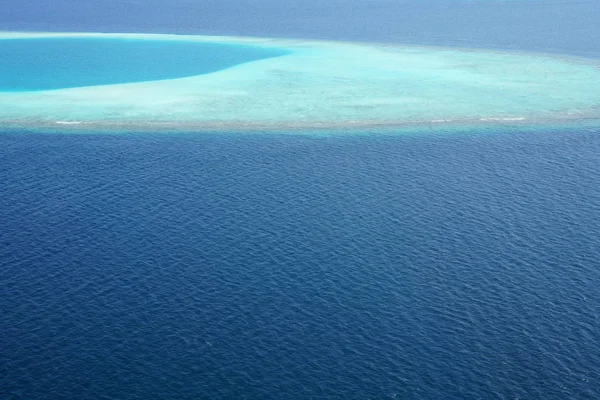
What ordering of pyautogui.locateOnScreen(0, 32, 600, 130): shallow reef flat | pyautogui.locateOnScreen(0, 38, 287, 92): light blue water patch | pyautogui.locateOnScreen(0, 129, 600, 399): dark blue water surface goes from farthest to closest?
1. pyautogui.locateOnScreen(0, 38, 287, 92): light blue water patch
2. pyautogui.locateOnScreen(0, 32, 600, 130): shallow reef flat
3. pyautogui.locateOnScreen(0, 129, 600, 399): dark blue water surface

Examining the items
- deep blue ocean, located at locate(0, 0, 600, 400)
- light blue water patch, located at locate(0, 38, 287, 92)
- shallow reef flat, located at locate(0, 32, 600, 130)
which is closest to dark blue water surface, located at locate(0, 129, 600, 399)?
deep blue ocean, located at locate(0, 0, 600, 400)

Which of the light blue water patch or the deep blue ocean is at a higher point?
the light blue water patch

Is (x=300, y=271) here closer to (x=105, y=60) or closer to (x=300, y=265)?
(x=300, y=265)

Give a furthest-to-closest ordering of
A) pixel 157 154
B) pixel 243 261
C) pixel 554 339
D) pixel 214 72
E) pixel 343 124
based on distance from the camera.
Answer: pixel 214 72
pixel 343 124
pixel 157 154
pixel 243 261
pixel 554 339

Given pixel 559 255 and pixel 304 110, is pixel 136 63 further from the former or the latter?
pixel 559 255

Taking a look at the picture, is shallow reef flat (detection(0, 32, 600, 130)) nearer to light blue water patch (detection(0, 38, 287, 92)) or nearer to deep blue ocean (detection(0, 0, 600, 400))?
light blue water patch (detection(0, 38, 287, 92))

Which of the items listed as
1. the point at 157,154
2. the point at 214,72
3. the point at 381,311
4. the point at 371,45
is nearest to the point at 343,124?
the point at 157,154
